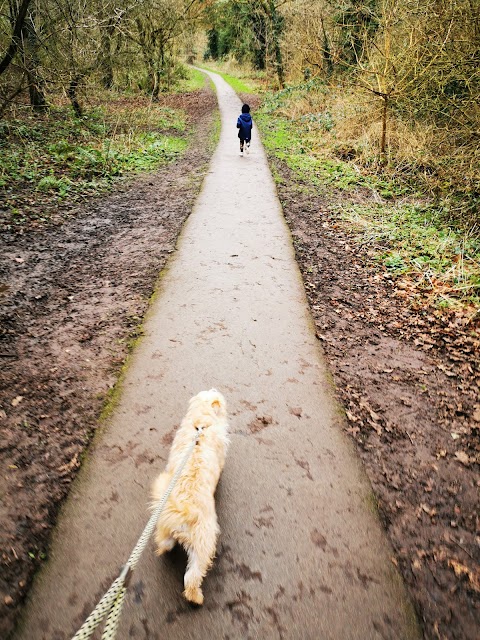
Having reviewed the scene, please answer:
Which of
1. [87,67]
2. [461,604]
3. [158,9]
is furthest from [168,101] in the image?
[461,604]

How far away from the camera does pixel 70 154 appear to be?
10766mm

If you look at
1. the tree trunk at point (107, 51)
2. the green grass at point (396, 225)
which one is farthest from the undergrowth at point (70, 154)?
the green grass at point (396, 225)

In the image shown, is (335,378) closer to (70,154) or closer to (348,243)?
(348,243)

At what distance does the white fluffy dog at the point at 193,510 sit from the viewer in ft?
7.43

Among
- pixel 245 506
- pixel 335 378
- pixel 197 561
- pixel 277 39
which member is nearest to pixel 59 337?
pixel 245 506

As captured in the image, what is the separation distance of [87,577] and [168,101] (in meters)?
28.0

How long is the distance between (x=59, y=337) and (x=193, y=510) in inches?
131

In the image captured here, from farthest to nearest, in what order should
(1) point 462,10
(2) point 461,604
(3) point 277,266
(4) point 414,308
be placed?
(1) point 462,10 → (3) point 277,266 → (4) point 414,308 → (2) point 461,604

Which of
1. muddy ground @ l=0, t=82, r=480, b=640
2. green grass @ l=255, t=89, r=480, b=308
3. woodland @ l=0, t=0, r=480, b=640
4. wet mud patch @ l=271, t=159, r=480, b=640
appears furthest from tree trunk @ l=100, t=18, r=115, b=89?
wet mud patch @ l=271, t=159, r=480, b=640

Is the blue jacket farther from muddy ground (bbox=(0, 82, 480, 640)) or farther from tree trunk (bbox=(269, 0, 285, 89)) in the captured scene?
tree trunk (bbox=(269, 0, 285, 89))

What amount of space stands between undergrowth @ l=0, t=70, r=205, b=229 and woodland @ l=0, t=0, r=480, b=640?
0.08 meters

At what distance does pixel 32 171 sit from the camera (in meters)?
9.67

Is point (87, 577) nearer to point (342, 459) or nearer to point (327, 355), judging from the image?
point (342, 459)

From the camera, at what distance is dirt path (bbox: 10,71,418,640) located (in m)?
2.33
